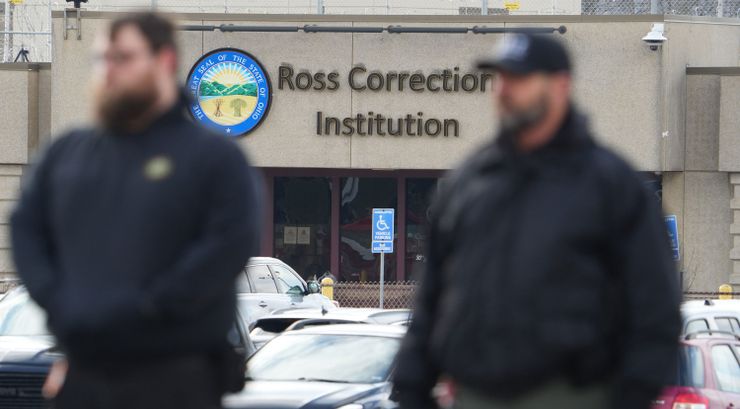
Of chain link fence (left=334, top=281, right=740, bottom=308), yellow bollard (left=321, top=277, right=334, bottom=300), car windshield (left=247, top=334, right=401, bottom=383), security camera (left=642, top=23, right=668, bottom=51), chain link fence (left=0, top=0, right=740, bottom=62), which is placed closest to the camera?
car windshield (left=247, top=334, right=401, bottom=383)

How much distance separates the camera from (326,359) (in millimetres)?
10922

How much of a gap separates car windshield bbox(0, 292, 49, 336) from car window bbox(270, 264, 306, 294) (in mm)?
7139

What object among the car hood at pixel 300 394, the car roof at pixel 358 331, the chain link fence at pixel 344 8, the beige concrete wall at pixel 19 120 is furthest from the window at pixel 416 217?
the car hood at pixel 300 394

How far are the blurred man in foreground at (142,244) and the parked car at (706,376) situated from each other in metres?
7.01

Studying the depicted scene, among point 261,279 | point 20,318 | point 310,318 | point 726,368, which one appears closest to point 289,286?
point 261,279

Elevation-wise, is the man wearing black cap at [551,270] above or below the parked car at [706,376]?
above

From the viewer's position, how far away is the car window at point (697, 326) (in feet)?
→ 48.1

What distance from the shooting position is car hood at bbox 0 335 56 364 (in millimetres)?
11300

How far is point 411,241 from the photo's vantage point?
31.8m

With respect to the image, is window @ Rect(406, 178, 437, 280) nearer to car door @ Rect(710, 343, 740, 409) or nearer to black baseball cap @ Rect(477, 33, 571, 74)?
car door @ Rect(710, 343, 740, 409)

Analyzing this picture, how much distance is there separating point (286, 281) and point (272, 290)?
344 mm

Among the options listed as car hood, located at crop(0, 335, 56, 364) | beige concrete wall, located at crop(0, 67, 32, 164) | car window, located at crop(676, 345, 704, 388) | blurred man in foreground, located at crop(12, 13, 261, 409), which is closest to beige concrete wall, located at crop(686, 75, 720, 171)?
beige concrete wall, located at crop(0, 67, 32, 164)

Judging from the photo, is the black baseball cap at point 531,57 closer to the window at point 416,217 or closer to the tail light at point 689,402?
the tail light at point 689,402

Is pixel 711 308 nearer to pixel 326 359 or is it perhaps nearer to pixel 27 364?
pixel 326 359
